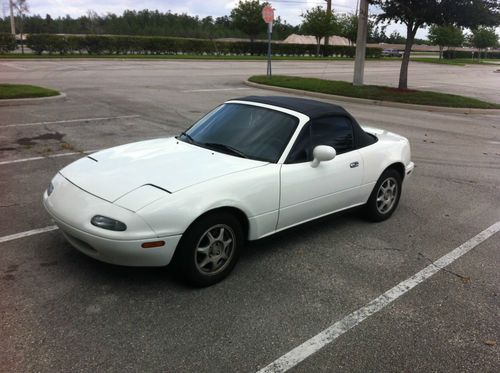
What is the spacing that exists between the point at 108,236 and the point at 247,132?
172 cm

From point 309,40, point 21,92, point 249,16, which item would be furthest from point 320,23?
point 21,92

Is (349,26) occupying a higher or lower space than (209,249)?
higher

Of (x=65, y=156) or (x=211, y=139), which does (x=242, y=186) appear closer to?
(x=211, y=139)

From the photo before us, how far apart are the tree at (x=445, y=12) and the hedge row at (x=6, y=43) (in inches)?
1159

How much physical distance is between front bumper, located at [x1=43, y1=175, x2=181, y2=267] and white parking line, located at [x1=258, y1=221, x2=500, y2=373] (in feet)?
3.66

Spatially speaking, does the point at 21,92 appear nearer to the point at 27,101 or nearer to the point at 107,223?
the point at 27,101

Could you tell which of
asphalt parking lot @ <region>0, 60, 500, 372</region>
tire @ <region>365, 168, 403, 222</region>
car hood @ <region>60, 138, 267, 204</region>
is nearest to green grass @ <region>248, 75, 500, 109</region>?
asphalt parking lot @ <region>0, 60, 500, 372</region>

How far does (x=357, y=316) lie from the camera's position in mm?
3301

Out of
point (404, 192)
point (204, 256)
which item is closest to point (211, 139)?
point (204, 256)

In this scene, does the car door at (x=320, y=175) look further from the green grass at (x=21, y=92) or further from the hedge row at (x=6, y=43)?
the hedge row at (x=6, y=43)

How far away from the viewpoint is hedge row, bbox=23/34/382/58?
3462 cm

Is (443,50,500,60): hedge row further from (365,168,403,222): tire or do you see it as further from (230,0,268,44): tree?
(365,168,403,222): tire

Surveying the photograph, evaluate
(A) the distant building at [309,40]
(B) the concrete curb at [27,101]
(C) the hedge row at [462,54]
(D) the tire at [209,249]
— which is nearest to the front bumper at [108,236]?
(D) the tire at [209,249]

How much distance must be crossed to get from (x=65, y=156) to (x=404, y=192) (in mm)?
5188
